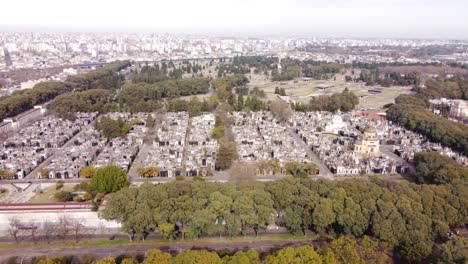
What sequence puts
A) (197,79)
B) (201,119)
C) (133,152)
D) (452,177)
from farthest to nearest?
1. (197,79)
2. (201,119)
3. (133,152)
4. (452,177)

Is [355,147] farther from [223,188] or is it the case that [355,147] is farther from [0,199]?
[0,199]

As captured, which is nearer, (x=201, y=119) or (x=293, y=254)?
(x=293, y=254)

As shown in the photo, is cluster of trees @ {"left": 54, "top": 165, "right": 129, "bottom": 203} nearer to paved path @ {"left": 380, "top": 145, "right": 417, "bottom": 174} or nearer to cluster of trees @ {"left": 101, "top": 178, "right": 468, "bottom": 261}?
cluster of trees @ {"left": 101, "top": 178, "right": 468, "bottom": 261}

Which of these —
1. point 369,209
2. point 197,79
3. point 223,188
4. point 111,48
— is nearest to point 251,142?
point 223,188

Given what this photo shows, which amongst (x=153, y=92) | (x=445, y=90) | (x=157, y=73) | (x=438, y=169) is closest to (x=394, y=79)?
(x=445, y=90)

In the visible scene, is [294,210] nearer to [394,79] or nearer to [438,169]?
[438,169]

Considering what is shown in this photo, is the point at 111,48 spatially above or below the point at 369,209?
above

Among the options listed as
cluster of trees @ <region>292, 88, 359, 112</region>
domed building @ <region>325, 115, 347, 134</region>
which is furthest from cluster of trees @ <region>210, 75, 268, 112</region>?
domed building @ <region>325, 115, 347, 134</region>
